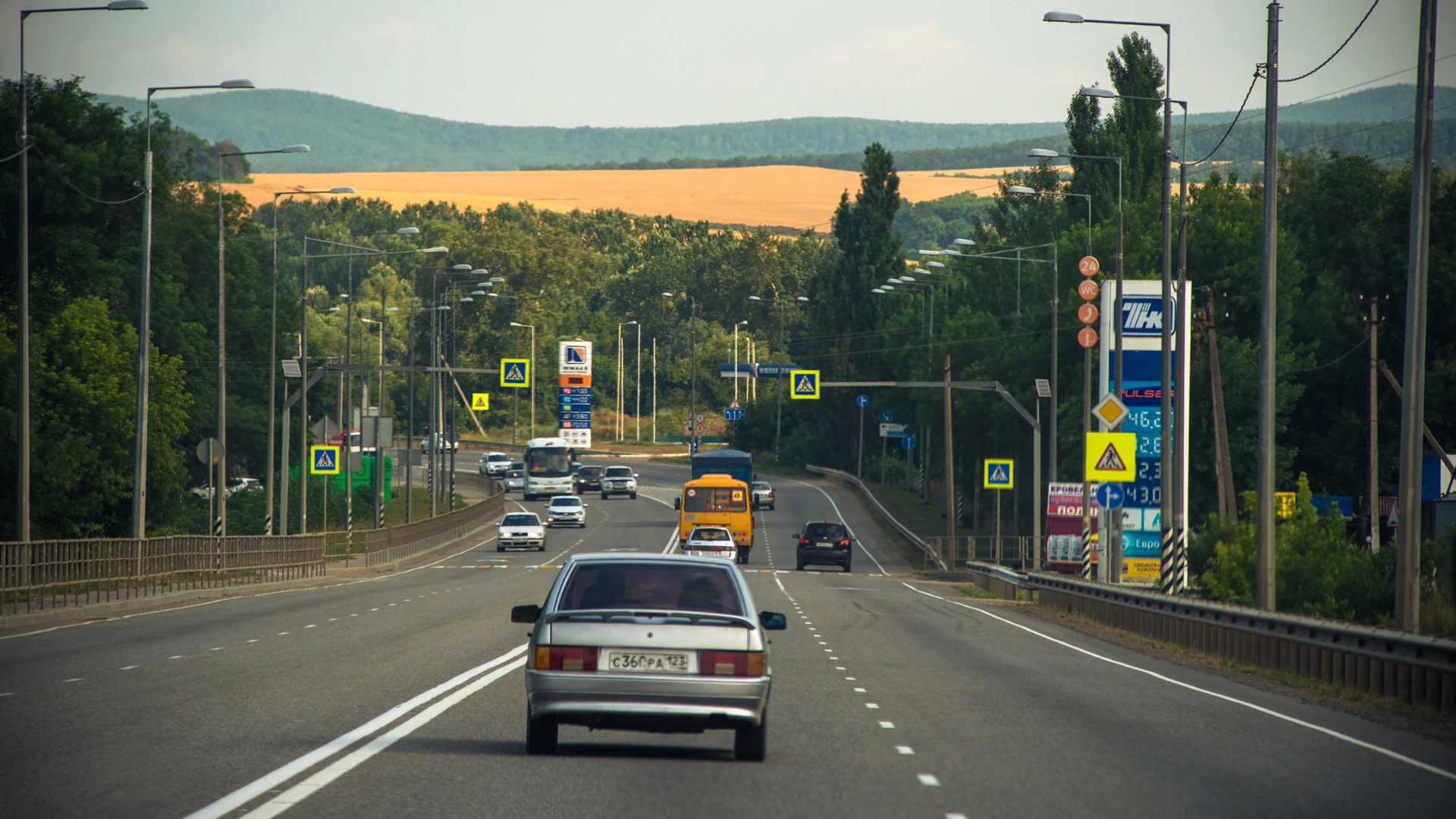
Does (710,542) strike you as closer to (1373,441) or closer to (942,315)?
(1373,441)

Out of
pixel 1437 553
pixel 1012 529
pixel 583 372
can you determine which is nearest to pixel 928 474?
pixel 1012 529

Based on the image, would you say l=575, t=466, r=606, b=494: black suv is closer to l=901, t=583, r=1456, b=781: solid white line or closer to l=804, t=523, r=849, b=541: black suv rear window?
l=804, t=523, r=849, b=541: black suv rear window

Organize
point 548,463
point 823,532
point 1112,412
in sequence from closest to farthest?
1. point 1112,412
2. point 823,532
3. point 548,463

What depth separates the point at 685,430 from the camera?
6132 inches

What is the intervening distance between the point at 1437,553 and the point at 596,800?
18.9 m

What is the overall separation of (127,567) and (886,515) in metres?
53.3

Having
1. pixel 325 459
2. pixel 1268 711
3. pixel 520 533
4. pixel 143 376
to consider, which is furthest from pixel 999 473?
pixel 1268 711

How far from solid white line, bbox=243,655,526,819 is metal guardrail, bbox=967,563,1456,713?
30.8ft

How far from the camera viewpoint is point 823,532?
57125 mm

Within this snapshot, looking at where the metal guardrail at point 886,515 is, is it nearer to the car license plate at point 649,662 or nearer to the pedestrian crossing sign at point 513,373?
the pedestrian crossing sign at point 513,373

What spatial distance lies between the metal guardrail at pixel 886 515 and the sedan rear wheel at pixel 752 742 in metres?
50.6

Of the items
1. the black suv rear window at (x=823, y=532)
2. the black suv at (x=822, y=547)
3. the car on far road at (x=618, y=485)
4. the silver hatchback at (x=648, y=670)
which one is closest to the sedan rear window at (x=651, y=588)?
the silver hatchback at (x=648, y=670)

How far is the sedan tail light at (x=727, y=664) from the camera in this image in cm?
1118

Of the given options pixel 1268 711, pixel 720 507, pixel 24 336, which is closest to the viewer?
pixel 1268 711
